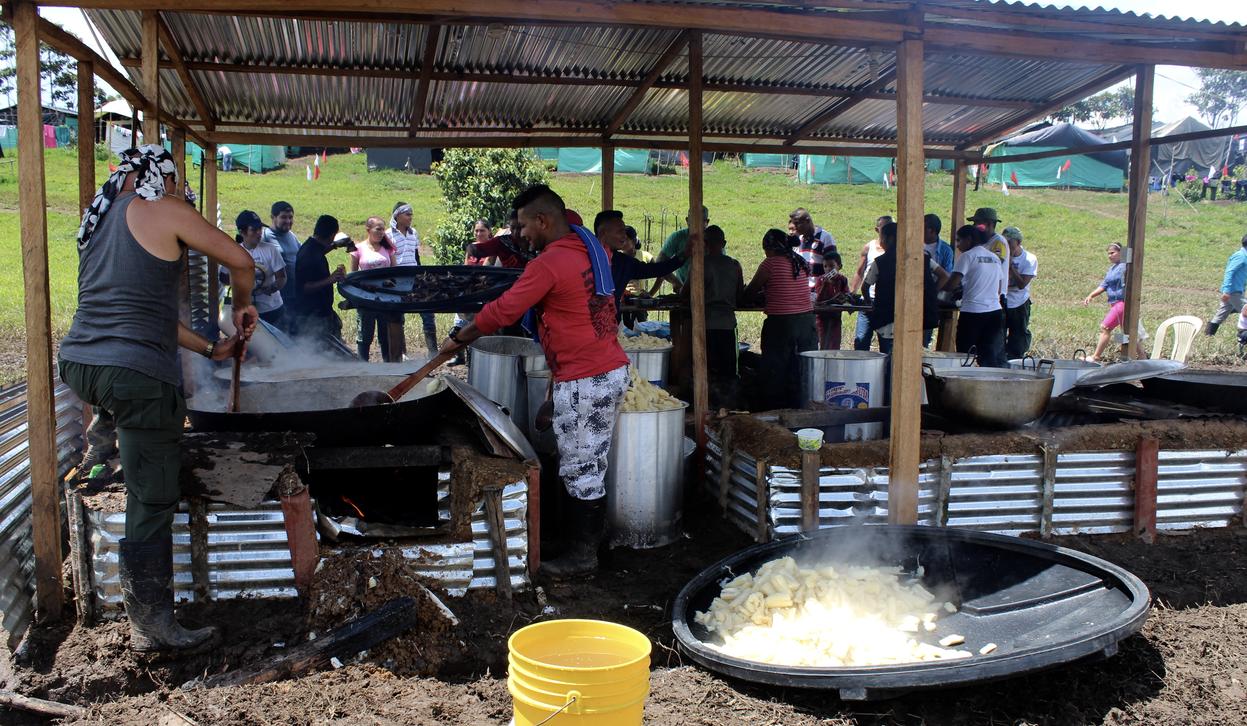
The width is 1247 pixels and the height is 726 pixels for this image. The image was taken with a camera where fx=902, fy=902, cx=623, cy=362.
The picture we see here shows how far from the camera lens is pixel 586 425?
16.5 ft

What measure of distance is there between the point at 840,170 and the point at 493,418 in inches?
1270

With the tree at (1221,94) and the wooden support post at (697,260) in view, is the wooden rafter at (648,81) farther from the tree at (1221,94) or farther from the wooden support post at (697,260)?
the tree at (1221,94)

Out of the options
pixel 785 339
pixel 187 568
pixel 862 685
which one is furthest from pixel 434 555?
pixel 785 339

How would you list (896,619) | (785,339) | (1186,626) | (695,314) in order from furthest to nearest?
(785,339), (695,314), (1186,626), (896,619)

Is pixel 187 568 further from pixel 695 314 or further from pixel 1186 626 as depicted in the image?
pixel 1186 626

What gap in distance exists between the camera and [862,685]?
346 centimetres

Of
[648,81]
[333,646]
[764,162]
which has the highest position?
[764,162]

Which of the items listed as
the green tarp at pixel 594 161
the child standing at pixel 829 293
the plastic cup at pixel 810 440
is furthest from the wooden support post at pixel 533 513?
the green tarp at pixel 594 161

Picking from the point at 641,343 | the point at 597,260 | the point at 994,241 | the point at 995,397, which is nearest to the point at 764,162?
the point at 994,241

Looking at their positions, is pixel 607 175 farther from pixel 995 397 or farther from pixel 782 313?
pixel 995 397

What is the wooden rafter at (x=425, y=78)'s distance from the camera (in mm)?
6286

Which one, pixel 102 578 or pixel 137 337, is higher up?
pixel 137 337

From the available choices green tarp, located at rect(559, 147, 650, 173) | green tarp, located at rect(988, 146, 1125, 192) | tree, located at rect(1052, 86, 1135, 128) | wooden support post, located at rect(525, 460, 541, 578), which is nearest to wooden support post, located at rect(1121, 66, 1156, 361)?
wooden support post, located at rect(525, 460, 541, 578)

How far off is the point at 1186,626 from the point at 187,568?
487cm
